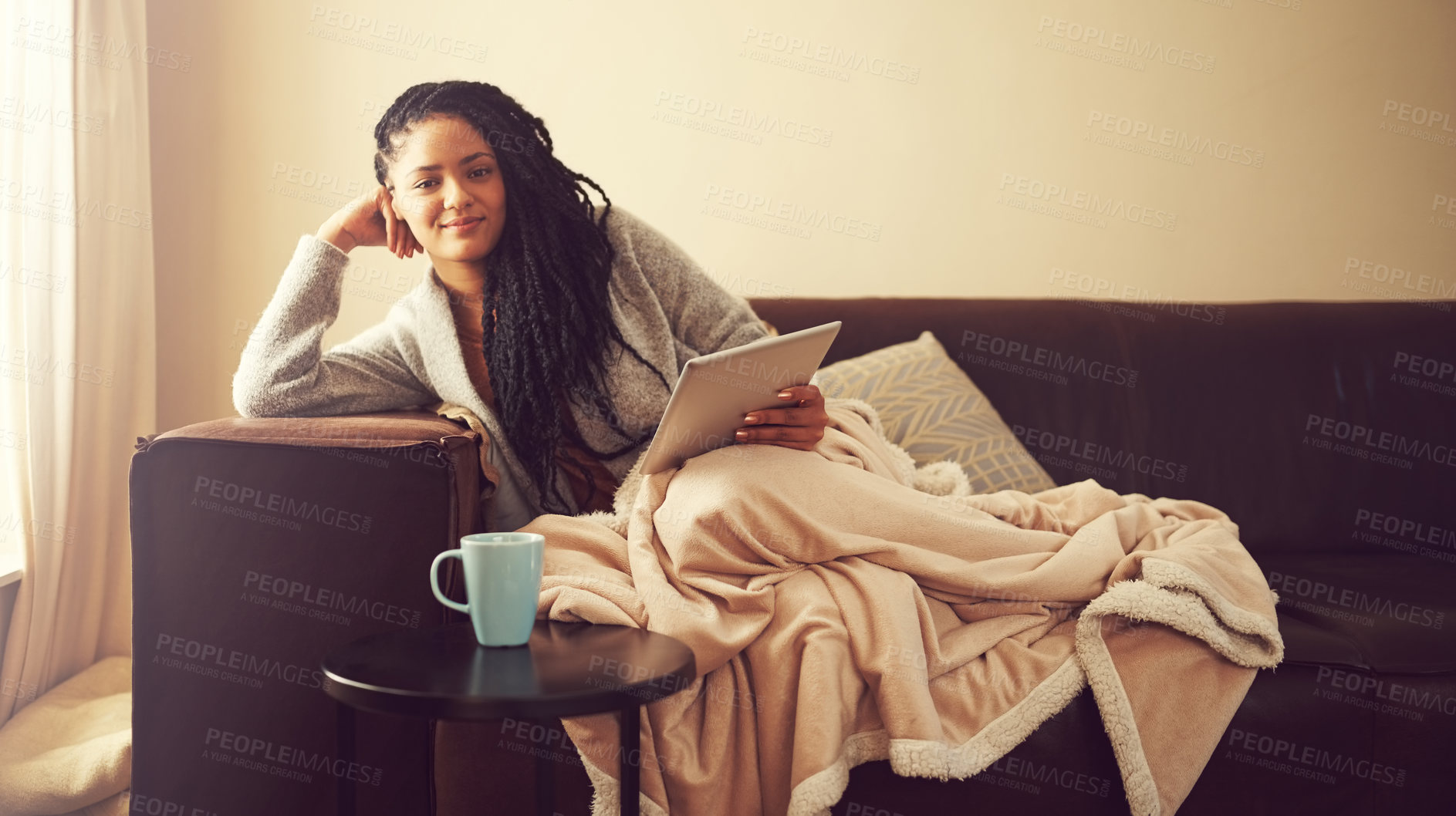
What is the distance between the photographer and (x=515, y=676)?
0.84 meters

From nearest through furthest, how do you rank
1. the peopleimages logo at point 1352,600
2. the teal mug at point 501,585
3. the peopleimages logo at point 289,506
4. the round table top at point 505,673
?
the round table top at point 505,673 < the teal mug at point 501,585 < the peopleimages logo at point 289,506 < the peopleimages logo at point 1352,600

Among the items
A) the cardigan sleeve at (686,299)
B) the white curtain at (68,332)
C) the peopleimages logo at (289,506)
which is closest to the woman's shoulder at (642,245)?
the cardigan sleeve at (686,299)

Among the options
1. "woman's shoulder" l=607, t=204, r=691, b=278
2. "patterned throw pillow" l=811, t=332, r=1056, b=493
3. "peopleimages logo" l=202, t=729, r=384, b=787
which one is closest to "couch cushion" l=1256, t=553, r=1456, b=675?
"patterned throw pillow" l=811, t=332, r=1056, b=493

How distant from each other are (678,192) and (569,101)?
0.33 m

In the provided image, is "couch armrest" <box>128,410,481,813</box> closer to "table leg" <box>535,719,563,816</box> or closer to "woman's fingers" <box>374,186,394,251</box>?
"table leg" <box>535,719,563,816</box>

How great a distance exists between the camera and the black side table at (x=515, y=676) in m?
0.78

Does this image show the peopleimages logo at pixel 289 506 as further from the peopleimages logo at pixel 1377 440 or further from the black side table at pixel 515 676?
the peopleimages logo at pixel 1377 440

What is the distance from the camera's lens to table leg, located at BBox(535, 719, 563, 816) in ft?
3.46

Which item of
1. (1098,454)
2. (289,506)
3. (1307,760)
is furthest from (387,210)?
(1307,760)

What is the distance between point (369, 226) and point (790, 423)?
2.60 feet

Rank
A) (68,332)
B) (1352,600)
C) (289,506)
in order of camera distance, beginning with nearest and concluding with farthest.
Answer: (289,506) < (1352,600) < (68,332)

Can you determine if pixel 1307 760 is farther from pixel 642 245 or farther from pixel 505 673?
pixel 642 245

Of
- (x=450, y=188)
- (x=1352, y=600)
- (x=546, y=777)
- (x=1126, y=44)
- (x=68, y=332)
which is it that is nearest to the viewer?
(x=546, y=777)

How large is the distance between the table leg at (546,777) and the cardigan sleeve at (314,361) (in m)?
0.67
